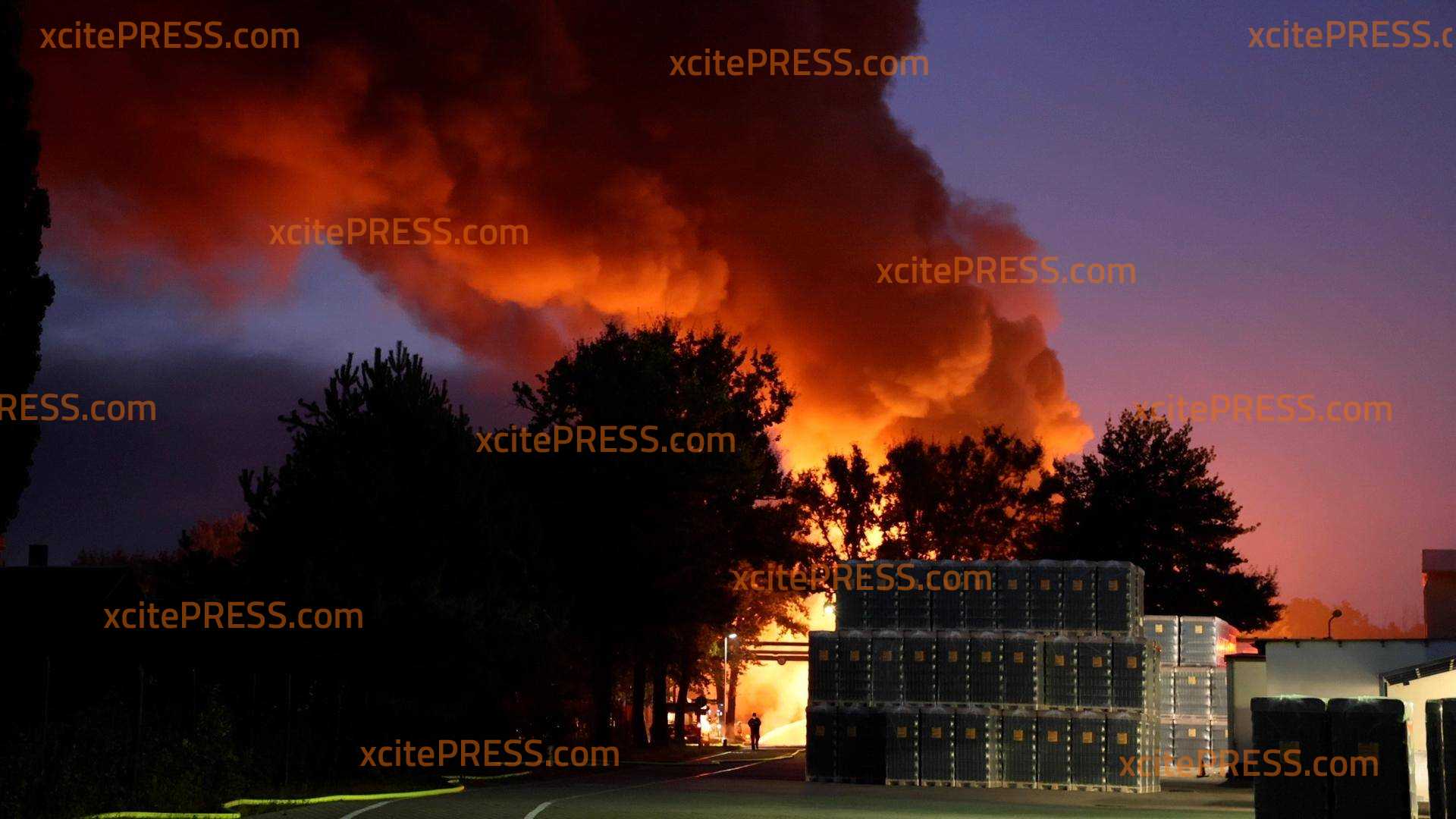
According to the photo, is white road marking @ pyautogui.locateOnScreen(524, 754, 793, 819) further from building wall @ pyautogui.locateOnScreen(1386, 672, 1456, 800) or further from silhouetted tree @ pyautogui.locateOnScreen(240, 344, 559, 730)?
building wall @ pyautogui.locateOnScreen(1386, 672, 1456, 800)

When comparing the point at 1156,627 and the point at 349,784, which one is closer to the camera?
the point at 349,784

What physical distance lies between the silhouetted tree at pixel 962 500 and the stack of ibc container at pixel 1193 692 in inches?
1788

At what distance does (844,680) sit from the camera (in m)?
34.1

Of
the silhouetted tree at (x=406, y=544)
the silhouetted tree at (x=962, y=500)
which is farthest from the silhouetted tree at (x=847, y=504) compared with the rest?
the silhouetted tree at (x=406, y=544)

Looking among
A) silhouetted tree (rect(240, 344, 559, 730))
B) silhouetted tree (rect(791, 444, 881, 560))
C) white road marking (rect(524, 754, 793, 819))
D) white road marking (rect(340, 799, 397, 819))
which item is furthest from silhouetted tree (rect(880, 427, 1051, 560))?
white road marking (rect(340, 799, 397, 819))

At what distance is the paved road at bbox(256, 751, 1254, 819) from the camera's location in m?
21.6

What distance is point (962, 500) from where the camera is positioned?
87.7 metres

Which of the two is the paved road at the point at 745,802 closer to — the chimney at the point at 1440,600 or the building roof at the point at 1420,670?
the building roof at the point at 1420,670

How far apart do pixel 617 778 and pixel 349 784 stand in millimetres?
6923

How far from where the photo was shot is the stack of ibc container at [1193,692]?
40.2 metres

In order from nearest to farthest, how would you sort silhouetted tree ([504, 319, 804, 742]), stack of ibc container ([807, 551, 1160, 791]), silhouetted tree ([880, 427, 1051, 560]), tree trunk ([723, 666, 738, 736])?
stack of ibc container ([807, 551, 1160, 791]) < silhouetted tree ([504, 319, 804, 742]) < tree trunk ([723, 666, 738, 736]) < silhouetted tree ([880, 427, 1051, 560])

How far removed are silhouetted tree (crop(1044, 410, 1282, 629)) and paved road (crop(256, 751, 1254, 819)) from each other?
129 ft

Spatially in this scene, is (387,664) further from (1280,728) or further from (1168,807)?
(1280,728)

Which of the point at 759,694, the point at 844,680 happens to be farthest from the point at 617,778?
the point at 759,694
